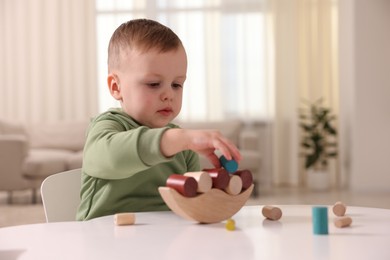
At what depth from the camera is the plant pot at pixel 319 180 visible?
8047mm

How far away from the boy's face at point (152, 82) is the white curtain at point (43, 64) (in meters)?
7.55

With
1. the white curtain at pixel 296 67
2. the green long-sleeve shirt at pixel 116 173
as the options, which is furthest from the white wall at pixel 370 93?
the green long-sleeve shirt at pixel 116 173

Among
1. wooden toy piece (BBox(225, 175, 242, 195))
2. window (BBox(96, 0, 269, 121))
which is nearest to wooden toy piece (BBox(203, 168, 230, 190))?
wooden toy piece (BBox(225, 175, 242, 195))

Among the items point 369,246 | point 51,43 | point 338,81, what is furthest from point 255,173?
point 369,246

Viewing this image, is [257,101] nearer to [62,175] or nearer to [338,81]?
[338,81]

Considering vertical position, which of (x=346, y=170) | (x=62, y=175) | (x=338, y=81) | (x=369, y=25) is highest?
(x=369, y=25)

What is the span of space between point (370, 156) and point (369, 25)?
140 centimetres

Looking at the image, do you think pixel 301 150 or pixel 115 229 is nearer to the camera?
pixel 115 229

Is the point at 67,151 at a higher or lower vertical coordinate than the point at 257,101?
lower

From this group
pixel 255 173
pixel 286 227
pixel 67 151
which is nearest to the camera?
pixel 286 227

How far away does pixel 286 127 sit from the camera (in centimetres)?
880

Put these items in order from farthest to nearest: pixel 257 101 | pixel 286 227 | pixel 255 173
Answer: pixel 257 101 < pixel 255 173 < pixel 286 227

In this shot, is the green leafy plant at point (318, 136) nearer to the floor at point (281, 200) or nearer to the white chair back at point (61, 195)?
the floor at point (281, 200)

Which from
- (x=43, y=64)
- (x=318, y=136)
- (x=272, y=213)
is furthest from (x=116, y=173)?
(x=43, y=64)
